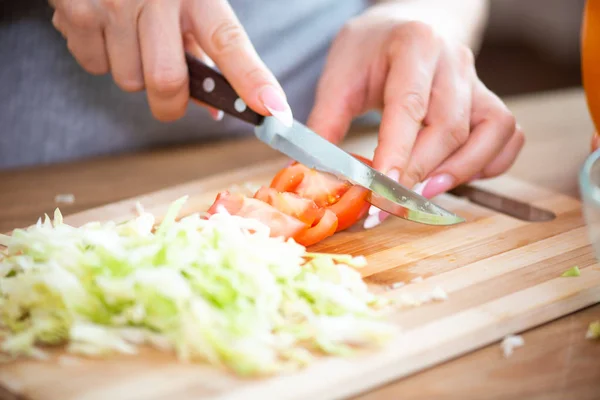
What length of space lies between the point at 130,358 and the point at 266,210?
48 centimetres

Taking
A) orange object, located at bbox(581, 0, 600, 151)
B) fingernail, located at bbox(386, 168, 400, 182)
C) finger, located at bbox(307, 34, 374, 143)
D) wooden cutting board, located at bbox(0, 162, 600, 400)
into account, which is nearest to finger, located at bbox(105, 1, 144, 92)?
wooden cutting board, located at bbox(0, 162, 600, 400)

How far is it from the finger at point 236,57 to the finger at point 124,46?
0.15 metres

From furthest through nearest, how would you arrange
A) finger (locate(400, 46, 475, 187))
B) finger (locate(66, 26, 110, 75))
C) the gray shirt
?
the gray shirt
finger (locate(66, 26, 110, 75))
finger (locate(400, 46, 475, 187))

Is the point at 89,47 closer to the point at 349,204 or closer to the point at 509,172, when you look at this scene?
the point at 349,204

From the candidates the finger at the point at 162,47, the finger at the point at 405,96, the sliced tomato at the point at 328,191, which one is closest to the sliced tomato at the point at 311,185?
the sliced tomato at the point at 328,191

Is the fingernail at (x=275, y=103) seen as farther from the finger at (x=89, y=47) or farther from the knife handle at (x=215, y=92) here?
the finger at (x=89, y=47)

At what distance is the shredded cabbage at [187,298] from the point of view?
1.13 metres

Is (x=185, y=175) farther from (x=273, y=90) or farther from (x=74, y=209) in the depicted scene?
(x=273, y=90)

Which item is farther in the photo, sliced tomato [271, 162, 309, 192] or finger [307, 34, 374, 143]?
finger [307, 34, 374, 143]

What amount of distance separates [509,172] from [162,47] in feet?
3.56

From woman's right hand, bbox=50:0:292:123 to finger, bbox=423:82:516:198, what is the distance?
0.43 metres

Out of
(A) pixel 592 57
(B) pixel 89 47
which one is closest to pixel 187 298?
(B) pixel 89 47

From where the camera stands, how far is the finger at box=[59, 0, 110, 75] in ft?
5.85

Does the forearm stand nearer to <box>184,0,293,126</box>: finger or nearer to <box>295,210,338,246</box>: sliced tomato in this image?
<box>184,0,293,126</box>: finger
